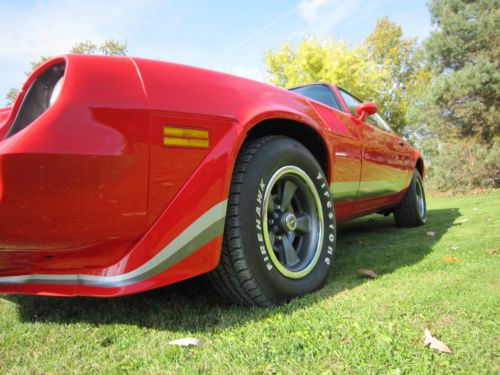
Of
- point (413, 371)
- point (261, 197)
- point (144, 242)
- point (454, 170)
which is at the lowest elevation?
point (454, 170)

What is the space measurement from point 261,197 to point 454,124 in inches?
636

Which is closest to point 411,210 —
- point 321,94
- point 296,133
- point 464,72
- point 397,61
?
point 321,94

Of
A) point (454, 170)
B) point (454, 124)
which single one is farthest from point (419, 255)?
point (454, 124)

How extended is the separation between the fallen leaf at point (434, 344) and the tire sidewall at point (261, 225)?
586mm

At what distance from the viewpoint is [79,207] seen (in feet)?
3.77

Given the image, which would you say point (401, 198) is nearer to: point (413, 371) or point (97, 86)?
point (413, 371)

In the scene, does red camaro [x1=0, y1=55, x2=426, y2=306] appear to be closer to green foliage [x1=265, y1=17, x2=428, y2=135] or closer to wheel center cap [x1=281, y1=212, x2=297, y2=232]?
wheel center cap [x1=281, y1=212, x2=297, y2=232]

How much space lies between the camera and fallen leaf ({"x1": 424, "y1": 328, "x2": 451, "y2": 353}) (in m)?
1.07

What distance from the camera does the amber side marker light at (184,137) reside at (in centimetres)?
129

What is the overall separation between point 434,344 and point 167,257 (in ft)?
3.03

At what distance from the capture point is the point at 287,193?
1824 mm

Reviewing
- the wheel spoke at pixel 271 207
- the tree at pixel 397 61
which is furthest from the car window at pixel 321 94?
the tree at pixel 397 61

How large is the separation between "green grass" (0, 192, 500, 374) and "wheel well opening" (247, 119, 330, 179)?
746 millimetres

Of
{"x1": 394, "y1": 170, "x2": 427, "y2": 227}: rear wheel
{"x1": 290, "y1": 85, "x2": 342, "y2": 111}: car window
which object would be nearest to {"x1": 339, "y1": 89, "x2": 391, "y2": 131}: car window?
{"x1": 290, "y1": 85, "x2": 342, "y2": 111}: car window
